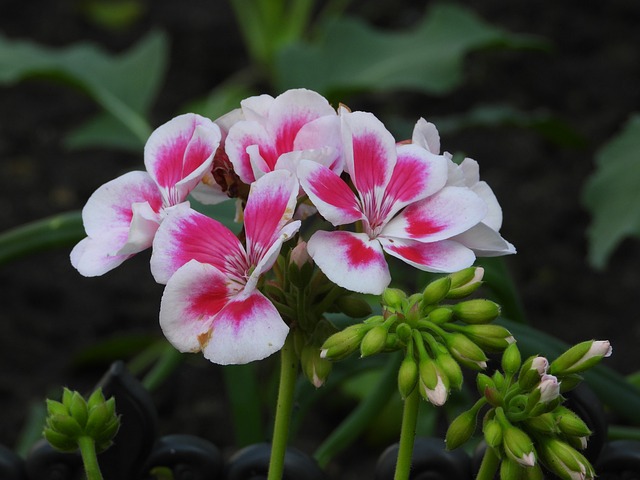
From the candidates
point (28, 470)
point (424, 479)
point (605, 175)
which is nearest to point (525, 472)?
point (424, 479)

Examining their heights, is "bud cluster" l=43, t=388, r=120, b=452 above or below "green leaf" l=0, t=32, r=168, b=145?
above

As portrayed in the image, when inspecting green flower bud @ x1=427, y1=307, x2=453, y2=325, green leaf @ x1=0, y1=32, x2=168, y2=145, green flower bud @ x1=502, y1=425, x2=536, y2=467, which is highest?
green flower bud @ x1=427, y1=307, x2=453, y2=325

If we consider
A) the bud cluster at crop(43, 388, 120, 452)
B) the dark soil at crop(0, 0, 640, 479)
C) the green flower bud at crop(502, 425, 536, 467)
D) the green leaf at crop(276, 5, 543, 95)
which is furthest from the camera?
the green leaf at crop(276, 5, 543, 95)

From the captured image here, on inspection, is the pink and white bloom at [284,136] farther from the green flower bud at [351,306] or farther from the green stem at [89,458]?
the green stem at [89,458]

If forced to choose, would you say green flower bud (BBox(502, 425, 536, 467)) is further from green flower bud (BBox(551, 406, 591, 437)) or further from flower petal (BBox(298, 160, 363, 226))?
flower petal (BBox(298, 160, 363, 226))

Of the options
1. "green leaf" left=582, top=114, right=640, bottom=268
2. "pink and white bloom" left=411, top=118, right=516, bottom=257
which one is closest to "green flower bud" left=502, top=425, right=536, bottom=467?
"pink and white bloom" left=411, top=118, right=516, bottom=257

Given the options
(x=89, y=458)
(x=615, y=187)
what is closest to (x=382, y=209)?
(x=89, y=458)
